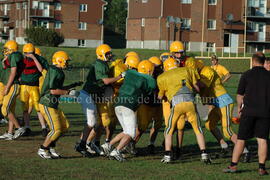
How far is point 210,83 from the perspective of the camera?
11.6m

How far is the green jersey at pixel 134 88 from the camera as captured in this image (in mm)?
10953

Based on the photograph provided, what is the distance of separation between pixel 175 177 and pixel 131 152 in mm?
2535

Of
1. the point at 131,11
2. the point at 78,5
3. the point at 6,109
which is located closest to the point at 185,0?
the point at 131,11

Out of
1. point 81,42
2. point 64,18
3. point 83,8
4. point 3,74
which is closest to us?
point 3,74

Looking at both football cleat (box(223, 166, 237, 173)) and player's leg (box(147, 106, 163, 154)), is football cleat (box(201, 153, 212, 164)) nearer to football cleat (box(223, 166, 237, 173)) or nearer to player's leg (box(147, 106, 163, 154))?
football cleat (box(223, 166, 237, 173))

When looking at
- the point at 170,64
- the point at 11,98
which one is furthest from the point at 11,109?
the point at 170,64

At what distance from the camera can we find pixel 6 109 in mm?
13680

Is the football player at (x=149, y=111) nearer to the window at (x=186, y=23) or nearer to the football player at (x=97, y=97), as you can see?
the football player at (x=97, y=97)

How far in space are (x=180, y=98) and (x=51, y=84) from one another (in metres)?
2.46

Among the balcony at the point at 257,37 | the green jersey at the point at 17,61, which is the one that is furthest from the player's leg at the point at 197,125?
the balcony at the point at 257,37

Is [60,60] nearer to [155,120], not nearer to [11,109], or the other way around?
[155,120]

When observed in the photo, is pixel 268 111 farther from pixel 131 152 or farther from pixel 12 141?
pixel 12 141

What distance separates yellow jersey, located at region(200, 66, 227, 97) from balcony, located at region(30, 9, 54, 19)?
64.0 m

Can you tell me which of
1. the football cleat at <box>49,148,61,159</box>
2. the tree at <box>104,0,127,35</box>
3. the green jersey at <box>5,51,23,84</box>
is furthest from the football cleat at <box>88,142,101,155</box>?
the tree at <box>104,0,127,35</box>
